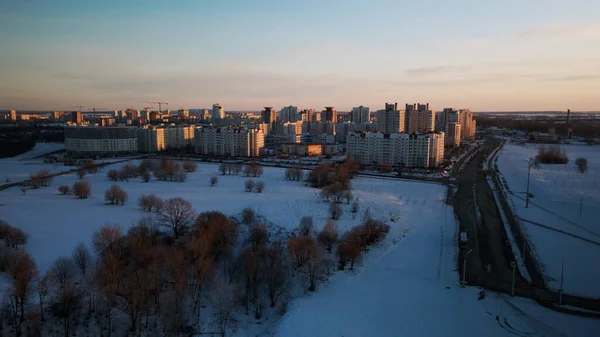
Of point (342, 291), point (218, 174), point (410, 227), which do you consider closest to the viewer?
point (342, 291)

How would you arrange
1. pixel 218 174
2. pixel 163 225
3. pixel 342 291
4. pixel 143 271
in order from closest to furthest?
pixel 143 271
pixel 342 291
pixel 163 225
pixel 218 174

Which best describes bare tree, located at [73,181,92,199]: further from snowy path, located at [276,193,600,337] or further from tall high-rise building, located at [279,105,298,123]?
tall high-rise building, located at [279,105,298,123]

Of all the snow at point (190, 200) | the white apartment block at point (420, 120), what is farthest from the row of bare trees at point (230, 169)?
the white apartment block at point (420, 120)

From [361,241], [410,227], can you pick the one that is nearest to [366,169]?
[410,227]

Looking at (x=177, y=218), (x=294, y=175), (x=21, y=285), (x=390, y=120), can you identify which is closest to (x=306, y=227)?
(x=177, y=218)

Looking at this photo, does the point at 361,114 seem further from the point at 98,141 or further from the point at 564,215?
the point at 564,215

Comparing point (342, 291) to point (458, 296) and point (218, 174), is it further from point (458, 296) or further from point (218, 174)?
point (218, 174)

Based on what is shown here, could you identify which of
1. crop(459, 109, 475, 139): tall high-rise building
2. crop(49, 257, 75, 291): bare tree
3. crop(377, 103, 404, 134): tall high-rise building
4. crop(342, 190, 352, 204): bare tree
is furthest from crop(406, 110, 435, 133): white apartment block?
crop(49, 257, 75, 291): bare tree
